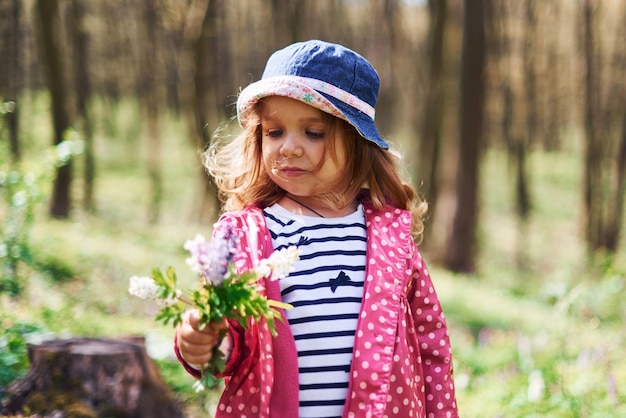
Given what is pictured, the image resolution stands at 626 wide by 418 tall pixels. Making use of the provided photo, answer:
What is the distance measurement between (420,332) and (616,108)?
50.6 ft

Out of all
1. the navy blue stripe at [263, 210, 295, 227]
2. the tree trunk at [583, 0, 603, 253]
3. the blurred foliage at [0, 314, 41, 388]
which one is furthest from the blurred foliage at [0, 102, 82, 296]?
the tree trunk at [583, 0, 603, 253]

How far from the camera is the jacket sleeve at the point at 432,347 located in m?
2.18

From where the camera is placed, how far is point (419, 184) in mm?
8664

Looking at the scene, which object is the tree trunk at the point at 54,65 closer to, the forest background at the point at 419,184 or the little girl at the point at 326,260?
the forest background at the point at 419,184

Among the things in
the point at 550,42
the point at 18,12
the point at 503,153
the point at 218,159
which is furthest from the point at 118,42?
the point at 218,159

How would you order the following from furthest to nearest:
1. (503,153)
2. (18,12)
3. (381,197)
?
(503,153) < (18,12) < (381,197)

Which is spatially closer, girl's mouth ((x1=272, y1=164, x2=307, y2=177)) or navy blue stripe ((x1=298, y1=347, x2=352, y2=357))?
navy blue stripe ((x1=298, y1=347, x2=352, y2=357))

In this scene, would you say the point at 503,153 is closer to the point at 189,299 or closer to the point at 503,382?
the point at 503,382

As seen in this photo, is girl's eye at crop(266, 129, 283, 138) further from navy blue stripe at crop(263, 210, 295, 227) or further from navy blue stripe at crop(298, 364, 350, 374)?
navy blue stripe at crop(298, 364, 350, 374)

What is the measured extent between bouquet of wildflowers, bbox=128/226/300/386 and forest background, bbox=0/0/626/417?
100 centimetres

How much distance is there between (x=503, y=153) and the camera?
3177 centimetres

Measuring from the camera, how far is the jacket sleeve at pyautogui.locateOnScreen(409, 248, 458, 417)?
85.7 inches

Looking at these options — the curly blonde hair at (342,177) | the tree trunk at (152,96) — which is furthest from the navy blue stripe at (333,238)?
the tree trunk at (152,96)

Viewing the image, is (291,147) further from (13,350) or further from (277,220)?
(13,350)
